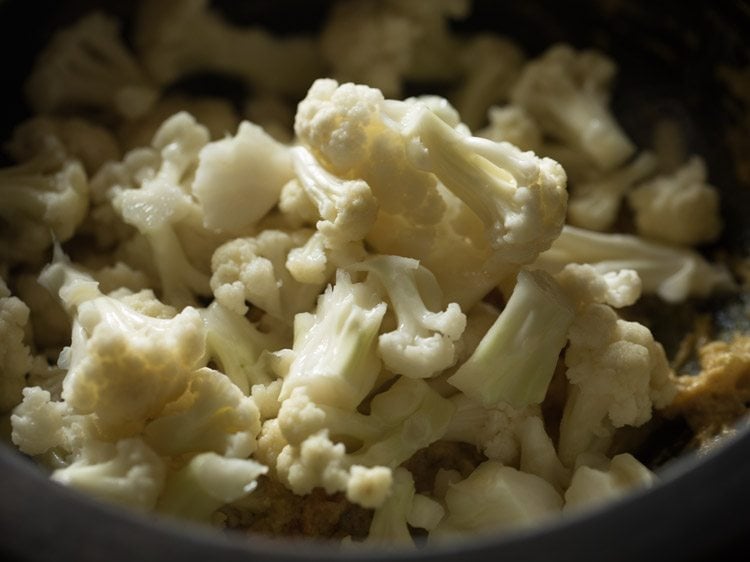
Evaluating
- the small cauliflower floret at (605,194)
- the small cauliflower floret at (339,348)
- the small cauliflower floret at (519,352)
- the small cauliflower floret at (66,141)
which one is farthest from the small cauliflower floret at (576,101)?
the small cauliflower floret at (66,141)

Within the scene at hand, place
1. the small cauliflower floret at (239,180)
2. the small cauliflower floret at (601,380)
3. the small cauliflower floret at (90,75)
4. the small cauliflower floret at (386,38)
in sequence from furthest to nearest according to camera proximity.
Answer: the small cauliflower floret at (386,38), the small cauliflower floret at (90,75), the small cauliflower floret at (239,180), the small cauliflower floret at (601,380)

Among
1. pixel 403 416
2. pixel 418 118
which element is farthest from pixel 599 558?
pixel 418 118

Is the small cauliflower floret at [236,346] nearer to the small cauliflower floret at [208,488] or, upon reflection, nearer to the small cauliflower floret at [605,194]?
the small cauliflower floret at [208,488]

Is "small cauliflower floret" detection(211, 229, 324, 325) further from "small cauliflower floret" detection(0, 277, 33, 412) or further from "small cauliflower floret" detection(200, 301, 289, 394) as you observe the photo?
"small cauliflower floret" detection(0, 277, 33, 412)

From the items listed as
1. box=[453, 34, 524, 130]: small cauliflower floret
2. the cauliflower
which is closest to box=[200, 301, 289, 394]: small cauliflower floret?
the cauliflower

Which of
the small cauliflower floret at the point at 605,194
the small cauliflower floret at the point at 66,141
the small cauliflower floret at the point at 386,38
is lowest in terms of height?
the small cauliflower floret at the point at 605,194

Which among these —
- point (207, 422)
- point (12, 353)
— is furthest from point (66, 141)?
point (207, 422)

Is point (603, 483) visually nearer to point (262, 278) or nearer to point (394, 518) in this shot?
point (394, 518)
